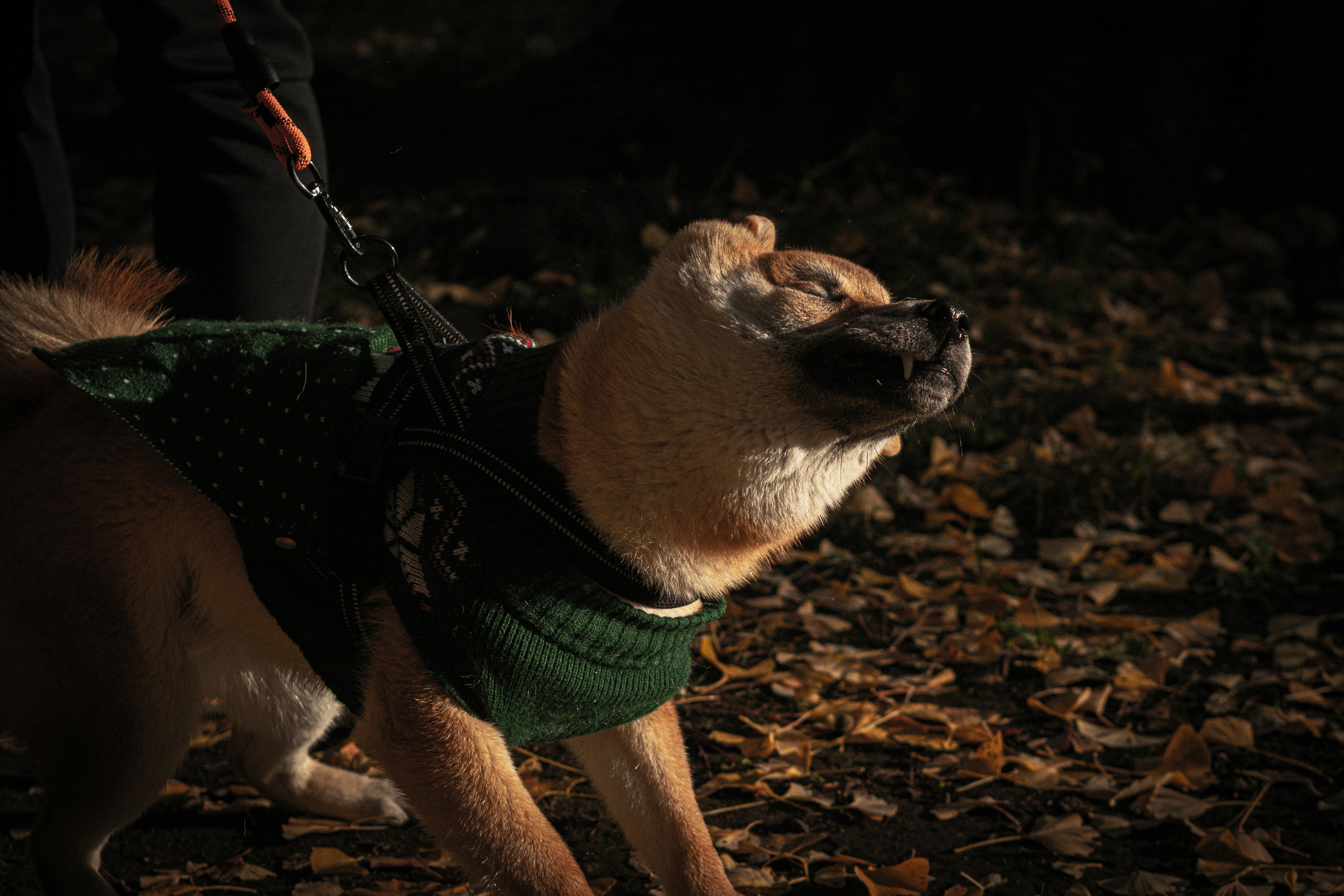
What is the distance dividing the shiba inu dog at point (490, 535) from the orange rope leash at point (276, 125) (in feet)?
1.18

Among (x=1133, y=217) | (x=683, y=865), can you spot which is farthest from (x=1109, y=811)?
(x=1133, y=217)

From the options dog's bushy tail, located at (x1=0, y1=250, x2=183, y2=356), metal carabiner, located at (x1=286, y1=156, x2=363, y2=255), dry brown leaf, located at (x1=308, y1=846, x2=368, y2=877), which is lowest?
dry brown leaf, located at (x1=308, y1=846, x2=368, y2=877)

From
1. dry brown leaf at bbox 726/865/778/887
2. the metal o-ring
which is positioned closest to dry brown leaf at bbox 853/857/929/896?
dry brown leaf at bbox 726/865/778/887

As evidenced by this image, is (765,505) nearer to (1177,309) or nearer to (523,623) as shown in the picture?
(523,623)

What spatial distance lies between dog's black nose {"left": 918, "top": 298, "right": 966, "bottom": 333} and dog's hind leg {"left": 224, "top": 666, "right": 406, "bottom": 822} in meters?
1.45

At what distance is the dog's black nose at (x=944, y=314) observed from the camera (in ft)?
5.66

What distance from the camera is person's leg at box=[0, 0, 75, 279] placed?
2648 millimetres

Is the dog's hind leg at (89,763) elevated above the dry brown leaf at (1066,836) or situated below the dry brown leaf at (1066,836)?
above

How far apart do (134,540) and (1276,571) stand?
339 cm

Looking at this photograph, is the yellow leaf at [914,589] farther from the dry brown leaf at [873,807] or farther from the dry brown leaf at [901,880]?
the dry brown leaf at [901,880]

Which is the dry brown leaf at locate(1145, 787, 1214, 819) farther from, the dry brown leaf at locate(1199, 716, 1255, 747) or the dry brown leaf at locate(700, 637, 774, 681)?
the dry brown leaf at locate(700, 637, 774, 681)

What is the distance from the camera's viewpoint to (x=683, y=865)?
74.8 inches

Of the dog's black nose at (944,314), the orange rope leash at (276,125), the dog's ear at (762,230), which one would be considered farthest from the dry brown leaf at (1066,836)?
the orange rope leash at (276,125)

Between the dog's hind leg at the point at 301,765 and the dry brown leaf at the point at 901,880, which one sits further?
the dog's hind leg at the point at 301,765
